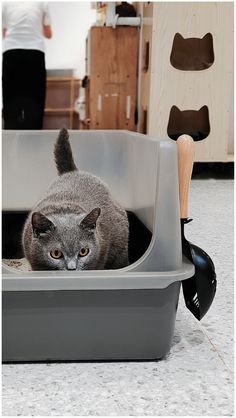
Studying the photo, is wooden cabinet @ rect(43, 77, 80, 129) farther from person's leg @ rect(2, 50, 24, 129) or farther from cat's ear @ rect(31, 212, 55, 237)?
cat's ear @ rect(31, 212, 55, 237)

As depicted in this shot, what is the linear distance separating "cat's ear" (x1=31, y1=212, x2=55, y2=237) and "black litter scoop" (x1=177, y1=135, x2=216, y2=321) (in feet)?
0.71

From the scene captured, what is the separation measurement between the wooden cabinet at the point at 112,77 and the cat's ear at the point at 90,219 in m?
2.22

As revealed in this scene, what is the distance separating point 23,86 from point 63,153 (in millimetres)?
1580

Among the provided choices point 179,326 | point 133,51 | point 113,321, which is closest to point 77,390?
point 113,321

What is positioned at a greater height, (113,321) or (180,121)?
(180,121)

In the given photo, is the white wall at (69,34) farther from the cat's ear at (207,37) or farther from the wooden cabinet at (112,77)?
the cat's ear at (207,37)

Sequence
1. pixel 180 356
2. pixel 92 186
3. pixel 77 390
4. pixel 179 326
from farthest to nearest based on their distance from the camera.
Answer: pixel 92 186 → pixel 179 326 → pixel 180 356 → pixel 77 390

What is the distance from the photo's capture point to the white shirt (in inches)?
102

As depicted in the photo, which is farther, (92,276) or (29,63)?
(29,63)

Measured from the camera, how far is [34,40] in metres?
2.63

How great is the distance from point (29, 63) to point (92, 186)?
1759 mm

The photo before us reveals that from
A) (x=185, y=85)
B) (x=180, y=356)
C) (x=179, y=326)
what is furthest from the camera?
(x=185, y=85)

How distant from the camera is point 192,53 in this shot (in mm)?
2457

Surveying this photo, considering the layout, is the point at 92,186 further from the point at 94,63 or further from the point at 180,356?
the point at 94,63
